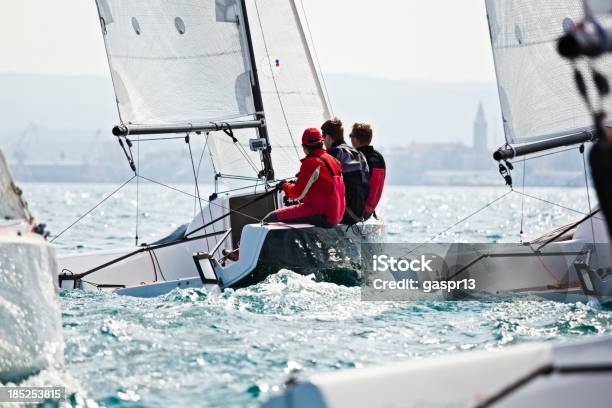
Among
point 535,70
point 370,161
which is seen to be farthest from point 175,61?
point 535,70

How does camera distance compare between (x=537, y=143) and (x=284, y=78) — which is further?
(x=284, y=78)

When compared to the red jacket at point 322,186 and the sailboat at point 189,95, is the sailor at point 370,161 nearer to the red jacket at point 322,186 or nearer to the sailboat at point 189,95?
the red jacket at point 322,186

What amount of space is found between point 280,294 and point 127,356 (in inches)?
71.9

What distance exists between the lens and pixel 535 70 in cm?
691

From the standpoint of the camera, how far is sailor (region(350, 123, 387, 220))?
6.93 metres

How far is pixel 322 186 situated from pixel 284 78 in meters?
2.88

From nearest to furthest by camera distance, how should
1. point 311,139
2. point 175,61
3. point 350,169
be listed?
point 311,139, point 350,169, point 175,61

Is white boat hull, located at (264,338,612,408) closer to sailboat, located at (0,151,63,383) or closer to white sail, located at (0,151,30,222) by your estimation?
sailboat, located at (0,151,63,383)

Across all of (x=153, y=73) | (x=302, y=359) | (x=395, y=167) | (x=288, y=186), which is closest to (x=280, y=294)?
(x=288, y=186)

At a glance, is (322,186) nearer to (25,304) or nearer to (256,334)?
(256,334)

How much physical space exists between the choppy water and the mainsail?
2.40 m

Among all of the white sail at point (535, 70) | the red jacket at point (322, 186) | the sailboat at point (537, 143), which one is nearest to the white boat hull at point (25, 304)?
the sailboat at point (537, 143)

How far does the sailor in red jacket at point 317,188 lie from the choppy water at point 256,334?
0.51 m

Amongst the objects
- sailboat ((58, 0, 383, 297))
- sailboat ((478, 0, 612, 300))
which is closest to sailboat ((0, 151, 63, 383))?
sailboat ((478, 0, 612, 300))
